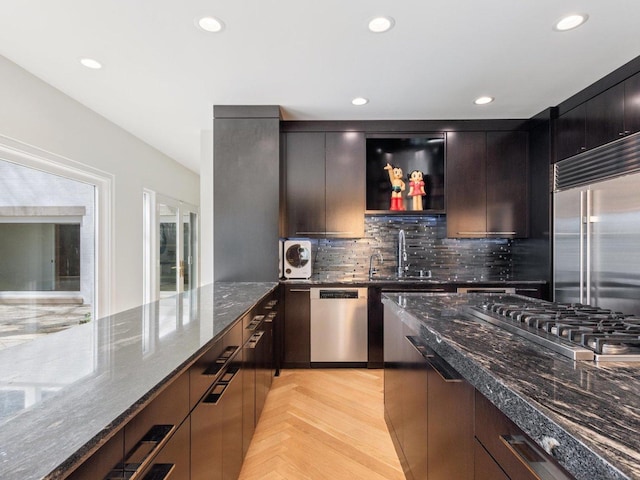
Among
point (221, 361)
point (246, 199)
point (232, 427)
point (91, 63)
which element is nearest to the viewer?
point (221, 361)

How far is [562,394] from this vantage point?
0.69 meters

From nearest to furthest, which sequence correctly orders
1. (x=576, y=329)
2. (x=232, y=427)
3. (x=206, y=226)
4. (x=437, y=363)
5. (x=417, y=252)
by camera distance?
(x=576, y=329), (x=437, y=363), (x=232, y=427), (x=206, y=226), (x=417, y=252)

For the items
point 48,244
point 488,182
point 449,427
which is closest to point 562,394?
point 449,427

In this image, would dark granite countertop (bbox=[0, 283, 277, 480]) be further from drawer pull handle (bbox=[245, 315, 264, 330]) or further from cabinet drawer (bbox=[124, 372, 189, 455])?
drawer pull handle (bbox=[245, 315, 264, 330])

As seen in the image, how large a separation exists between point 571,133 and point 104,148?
14.6 feet

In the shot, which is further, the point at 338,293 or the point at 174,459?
the point at 338,293

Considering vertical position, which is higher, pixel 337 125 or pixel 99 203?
pixel 337 125

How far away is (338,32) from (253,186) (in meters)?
1.56

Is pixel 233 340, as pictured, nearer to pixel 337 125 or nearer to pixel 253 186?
pixel 253 186

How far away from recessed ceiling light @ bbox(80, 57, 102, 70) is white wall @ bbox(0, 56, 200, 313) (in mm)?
478

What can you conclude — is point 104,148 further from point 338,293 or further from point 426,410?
point 426,410

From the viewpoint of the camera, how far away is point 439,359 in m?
1.21

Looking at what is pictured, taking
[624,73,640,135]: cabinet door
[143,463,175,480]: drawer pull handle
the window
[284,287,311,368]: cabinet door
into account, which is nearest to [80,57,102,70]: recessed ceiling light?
the window

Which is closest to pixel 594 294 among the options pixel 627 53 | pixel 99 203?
pixel 627 53
